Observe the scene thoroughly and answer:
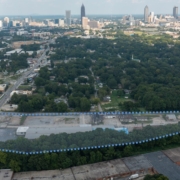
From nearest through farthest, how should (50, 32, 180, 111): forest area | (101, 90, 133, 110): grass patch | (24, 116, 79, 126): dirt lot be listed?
(24, 116, 79, 126): dirt lot < (50, 32, 180, 111): forest area < (101, 90, 133, 110): grass patch

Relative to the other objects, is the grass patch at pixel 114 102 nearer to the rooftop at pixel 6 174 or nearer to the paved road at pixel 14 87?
the paved road at pixel 14 87

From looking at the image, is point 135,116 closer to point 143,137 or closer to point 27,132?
point 143,137

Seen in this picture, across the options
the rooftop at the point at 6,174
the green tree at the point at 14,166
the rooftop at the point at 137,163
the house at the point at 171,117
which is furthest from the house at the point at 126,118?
the rooftop at the point at 6,174

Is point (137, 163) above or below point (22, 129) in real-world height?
below

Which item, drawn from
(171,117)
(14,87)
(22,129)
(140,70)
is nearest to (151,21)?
(140,70)

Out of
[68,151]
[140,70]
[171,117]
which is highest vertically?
[140,70]

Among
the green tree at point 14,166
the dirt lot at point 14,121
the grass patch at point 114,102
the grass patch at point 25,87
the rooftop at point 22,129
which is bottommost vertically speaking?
the green tree at point 14,166

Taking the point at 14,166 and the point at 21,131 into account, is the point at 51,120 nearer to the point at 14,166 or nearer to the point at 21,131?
the point at 21,131

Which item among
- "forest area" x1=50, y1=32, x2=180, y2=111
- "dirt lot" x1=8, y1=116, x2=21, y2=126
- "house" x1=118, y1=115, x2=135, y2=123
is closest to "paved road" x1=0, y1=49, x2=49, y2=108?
"dirt lot" x1=8, y1=116, x2=21, y2=126

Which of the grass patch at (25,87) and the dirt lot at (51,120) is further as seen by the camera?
the grass patch at (25,87)

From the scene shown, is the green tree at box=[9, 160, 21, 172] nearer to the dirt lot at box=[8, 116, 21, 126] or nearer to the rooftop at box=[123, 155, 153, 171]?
the dirt lot at box=[8, 116, 21, 126]

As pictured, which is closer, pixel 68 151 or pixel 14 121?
pixel 68 151
